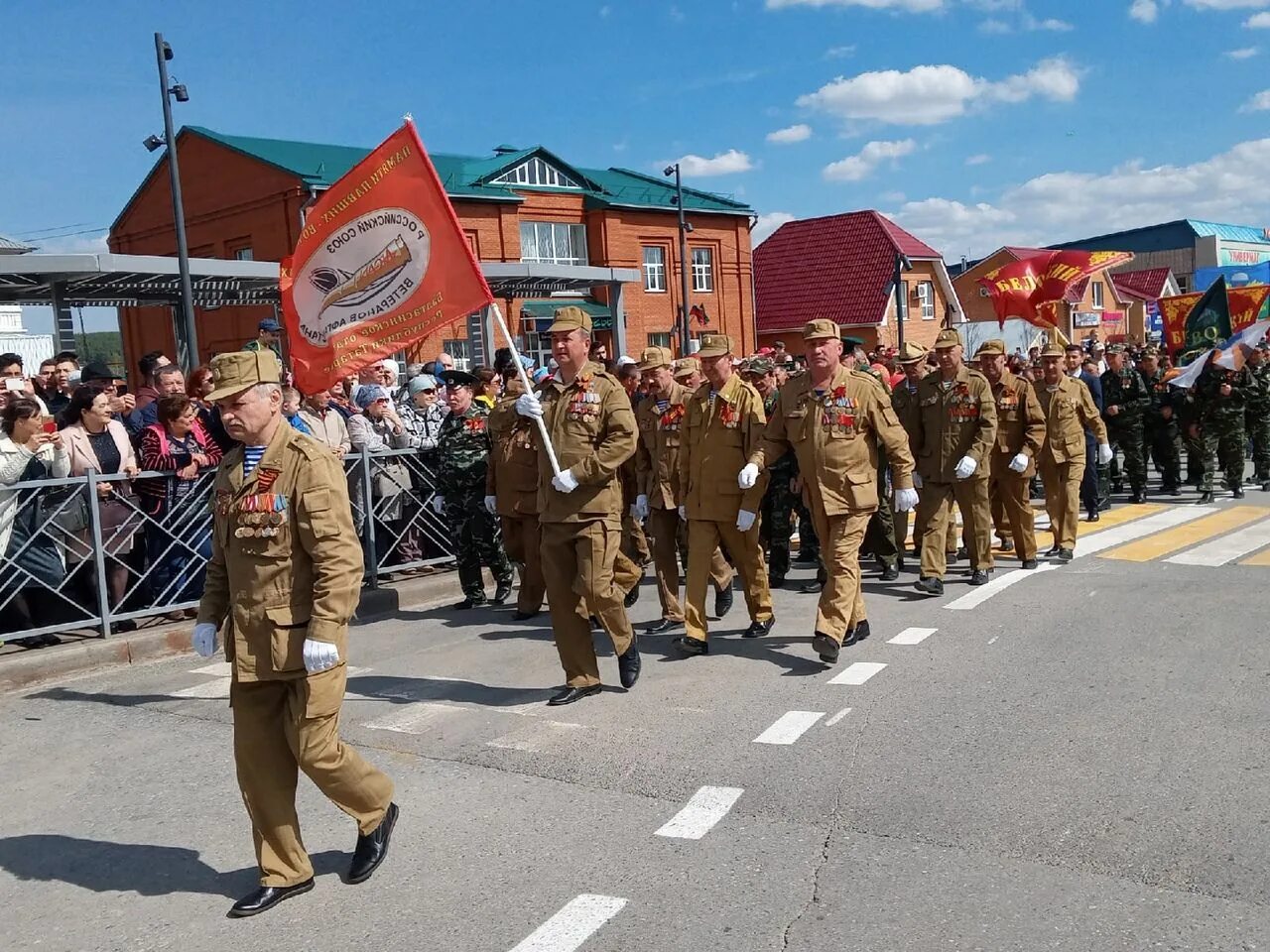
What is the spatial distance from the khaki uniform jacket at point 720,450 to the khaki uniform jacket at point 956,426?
2443 mm

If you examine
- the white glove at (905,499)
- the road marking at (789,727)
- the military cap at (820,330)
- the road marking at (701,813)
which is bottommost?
the road marking at (789,727)

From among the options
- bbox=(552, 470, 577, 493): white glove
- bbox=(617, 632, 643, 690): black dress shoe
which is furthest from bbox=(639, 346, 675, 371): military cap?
bbox=(617, 632, 643, 690): black dress shoe

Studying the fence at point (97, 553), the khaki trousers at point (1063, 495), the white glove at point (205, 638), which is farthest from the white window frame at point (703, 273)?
the white glove at point (205, 638)

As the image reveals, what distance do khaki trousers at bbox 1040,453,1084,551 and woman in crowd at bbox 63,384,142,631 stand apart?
7528mm

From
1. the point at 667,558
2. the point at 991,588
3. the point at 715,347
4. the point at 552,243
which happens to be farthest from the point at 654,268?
the point at 715,347

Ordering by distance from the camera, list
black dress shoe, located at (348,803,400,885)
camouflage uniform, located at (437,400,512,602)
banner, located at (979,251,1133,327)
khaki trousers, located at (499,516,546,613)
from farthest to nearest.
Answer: banner, located at (979,251,1133,327) < camouflage uniform, located at (437,400,512,602) < khaki trousers, located at (499,516,546,613) < black dress shoe, located at (348,803,400,885)

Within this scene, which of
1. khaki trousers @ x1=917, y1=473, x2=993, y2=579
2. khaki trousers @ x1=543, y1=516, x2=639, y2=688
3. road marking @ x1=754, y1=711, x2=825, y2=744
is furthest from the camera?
khaki trousers @ x1=917, y1=473, x2=993, y2=579

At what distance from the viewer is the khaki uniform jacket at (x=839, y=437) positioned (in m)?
7.02

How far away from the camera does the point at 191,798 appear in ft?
17.0

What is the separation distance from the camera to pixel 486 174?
3922cm

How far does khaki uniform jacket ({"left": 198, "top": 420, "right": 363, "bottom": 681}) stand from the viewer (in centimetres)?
399

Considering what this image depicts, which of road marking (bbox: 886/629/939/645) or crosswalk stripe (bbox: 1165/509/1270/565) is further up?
road marking (bbox: 886/629/939/645)

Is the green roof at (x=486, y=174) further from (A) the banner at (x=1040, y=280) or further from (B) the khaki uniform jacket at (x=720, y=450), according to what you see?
(B) the khaki uniform jacket at (x=720, y=450)

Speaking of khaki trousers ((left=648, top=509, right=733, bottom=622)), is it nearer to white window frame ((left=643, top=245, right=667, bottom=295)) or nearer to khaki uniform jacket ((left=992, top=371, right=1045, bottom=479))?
khaki uniform jacket ((left=992, top=371, right=1045, bottom=479))
